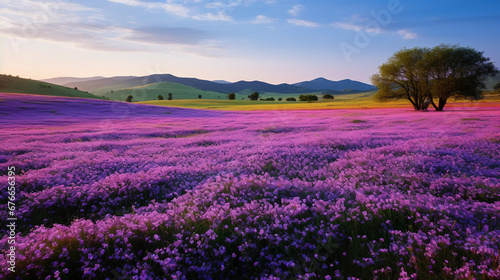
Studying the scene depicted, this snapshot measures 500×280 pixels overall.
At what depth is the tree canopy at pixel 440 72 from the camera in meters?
40.2

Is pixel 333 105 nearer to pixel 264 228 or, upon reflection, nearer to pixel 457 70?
pixel 457 70

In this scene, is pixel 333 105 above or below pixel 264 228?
above

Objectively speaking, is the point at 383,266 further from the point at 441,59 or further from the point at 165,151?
the point at 441,59

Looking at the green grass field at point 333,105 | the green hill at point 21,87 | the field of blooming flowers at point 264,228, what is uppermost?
the green hill at point 21,87

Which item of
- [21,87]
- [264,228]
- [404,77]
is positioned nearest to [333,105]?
[404,77]

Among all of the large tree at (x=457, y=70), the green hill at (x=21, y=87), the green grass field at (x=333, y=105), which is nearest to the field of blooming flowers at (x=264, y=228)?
the large tree at (x=457, y=70)

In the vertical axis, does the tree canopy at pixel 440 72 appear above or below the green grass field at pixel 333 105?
above

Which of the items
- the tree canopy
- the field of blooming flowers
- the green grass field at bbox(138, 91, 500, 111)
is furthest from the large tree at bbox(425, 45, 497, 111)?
the field of blooming flowers

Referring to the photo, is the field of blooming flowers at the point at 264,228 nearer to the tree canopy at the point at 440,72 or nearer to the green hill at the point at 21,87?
the tree canopy at the point at 440,72

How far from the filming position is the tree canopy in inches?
1583

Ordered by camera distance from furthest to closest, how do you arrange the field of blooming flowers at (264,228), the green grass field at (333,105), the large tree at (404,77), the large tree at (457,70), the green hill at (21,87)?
1. the green hill at (21,87)
2. the green grass field at (333,105)
3. the large tree at (404,77)
4. the large tree at (457,70)
5. the field of blooming flowers at (264,228)

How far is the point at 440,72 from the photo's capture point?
136ft

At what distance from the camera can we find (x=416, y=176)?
5.61m

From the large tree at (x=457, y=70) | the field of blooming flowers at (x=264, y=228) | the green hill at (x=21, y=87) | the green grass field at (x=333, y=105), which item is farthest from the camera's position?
the green hill at (x=21, y=87)
